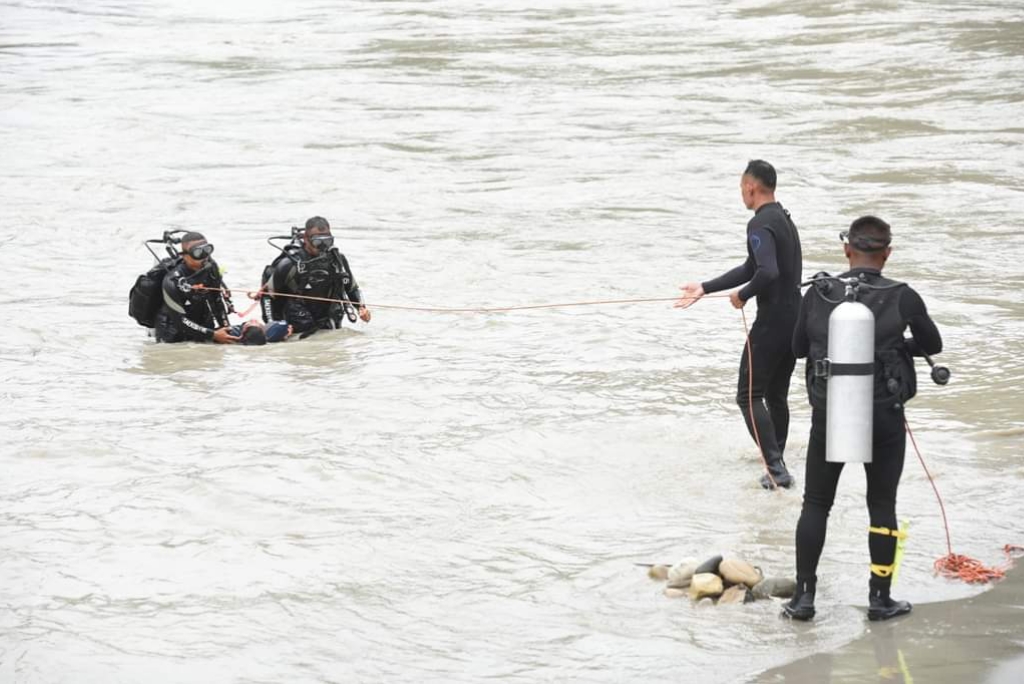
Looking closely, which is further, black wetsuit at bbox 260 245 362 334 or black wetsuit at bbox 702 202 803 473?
black wetsuit at bbox 260 245 362 334

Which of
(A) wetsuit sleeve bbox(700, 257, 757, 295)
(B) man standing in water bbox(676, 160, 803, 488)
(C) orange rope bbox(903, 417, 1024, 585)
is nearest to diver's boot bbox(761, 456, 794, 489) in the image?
(B) man standing in water bbox(676, 160, 803, 488)

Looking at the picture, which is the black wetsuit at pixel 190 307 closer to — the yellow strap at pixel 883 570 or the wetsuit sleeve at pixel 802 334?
the wetsuit sleeve at pixel 802 334

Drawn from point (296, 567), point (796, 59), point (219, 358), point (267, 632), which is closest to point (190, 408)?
point (219, 358)

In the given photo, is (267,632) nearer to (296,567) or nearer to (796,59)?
(296,567)

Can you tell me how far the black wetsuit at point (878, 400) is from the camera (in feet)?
20.6

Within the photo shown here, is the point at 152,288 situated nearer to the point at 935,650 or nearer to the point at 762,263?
the point at 762,263

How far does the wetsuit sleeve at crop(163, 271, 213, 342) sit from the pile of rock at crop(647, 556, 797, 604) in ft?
20.4

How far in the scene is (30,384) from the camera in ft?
38.9

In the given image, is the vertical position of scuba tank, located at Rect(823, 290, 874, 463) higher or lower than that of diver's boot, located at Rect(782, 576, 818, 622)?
higher

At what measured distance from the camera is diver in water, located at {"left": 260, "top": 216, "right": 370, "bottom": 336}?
12336 millimetres

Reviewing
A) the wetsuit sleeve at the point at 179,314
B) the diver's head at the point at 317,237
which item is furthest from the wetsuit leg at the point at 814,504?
the wetsuit sleeve at the point at 179,314

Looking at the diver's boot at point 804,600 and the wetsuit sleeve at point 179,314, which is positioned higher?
the wetsuit sleeve at point 179,314

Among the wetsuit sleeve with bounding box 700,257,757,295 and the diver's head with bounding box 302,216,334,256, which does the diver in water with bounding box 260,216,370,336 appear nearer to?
the diver's head with bounding box 302,216,334,256

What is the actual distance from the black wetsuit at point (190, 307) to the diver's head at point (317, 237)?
2.45ft
